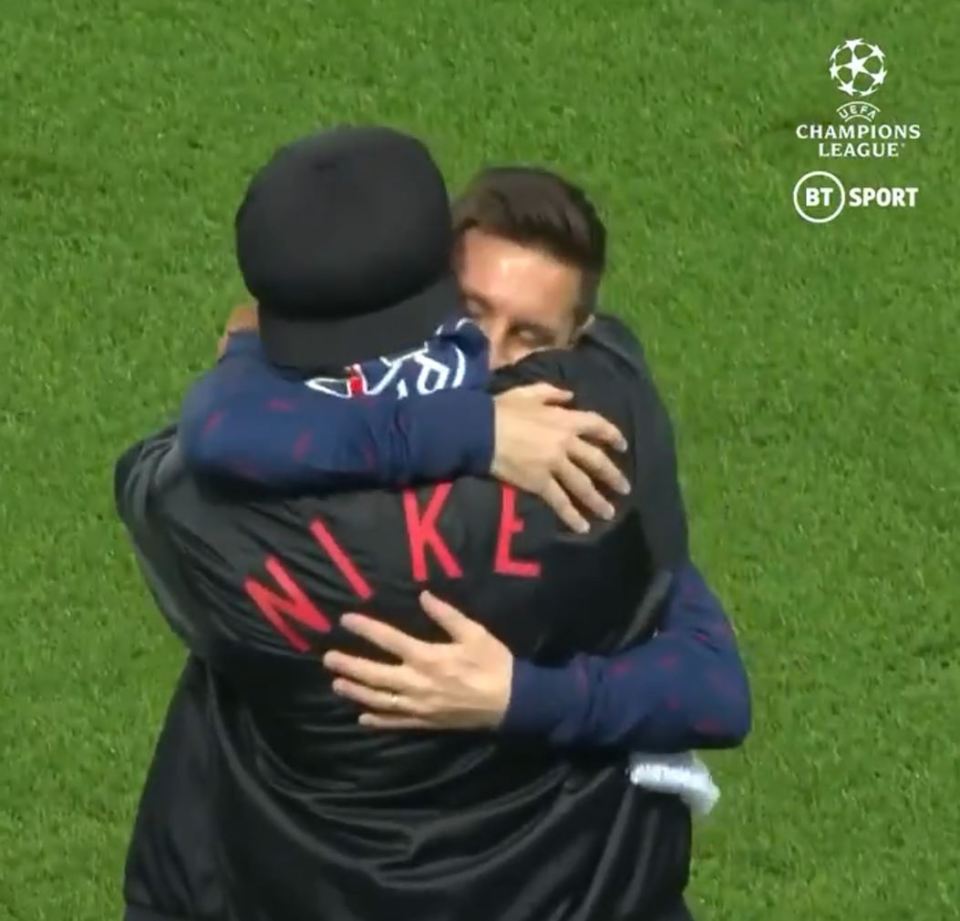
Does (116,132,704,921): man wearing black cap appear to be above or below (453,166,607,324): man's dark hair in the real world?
below

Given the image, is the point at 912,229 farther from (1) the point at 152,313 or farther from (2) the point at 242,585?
(2) the point at 242,585

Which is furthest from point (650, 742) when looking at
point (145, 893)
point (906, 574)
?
point (906, 574)

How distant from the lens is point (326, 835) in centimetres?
208

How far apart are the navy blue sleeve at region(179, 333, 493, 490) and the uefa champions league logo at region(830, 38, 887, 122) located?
13.0 feet

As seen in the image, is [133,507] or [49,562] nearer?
[133,507]

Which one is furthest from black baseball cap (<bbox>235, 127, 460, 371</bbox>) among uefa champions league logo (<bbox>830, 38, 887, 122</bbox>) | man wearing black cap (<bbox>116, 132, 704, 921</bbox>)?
uefa champions league logo (<bbox>830, 38, 887, 122</bbox>)

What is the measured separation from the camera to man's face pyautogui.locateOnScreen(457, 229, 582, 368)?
2.14 metres

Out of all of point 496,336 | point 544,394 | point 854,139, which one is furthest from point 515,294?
point 854,139

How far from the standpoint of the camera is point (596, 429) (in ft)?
6.42

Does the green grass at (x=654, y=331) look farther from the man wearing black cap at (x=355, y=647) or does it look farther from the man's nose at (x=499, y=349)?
the man's nose at (x=499, y=349)

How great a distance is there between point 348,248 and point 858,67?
407 cm

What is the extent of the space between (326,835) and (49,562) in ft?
8.53

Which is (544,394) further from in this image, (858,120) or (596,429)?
(858,120)

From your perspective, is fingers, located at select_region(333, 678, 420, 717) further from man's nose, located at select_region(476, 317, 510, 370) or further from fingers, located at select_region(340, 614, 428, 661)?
man's nose, located at select_region(476, 317, 510, 370)
